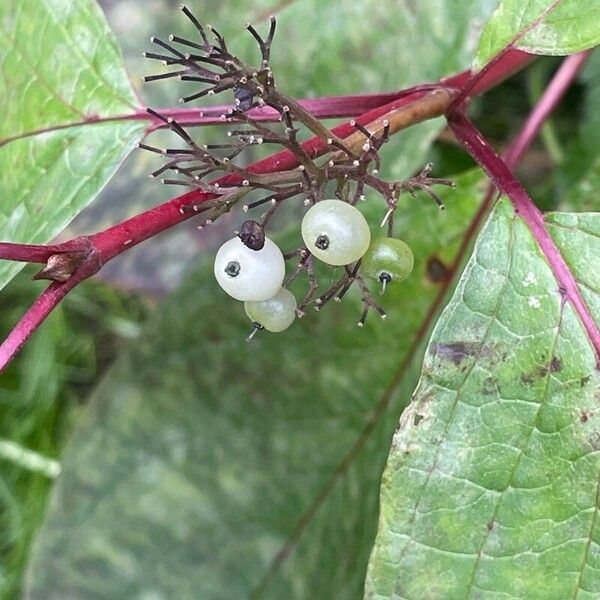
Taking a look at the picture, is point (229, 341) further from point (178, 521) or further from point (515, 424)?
point (515, 424)

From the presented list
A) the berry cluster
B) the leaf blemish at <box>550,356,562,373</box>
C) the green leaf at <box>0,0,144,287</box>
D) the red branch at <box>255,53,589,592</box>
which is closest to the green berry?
the berry cluster

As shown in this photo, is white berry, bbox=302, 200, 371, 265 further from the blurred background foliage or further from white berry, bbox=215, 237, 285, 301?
the blurred background foliage

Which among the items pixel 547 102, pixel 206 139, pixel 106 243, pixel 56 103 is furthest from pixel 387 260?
pixel 206 139

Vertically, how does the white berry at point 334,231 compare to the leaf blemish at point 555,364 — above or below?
below

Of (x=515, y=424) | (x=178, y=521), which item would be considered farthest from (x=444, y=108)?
(x=178, y=521)

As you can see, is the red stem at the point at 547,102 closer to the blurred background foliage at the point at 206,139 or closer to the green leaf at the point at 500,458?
the blurred background foliage at the point at 206,139

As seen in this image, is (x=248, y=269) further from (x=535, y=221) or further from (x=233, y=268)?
(x=535, y=221)

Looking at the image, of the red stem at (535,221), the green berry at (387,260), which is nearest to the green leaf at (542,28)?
the red stem at (535,221)
